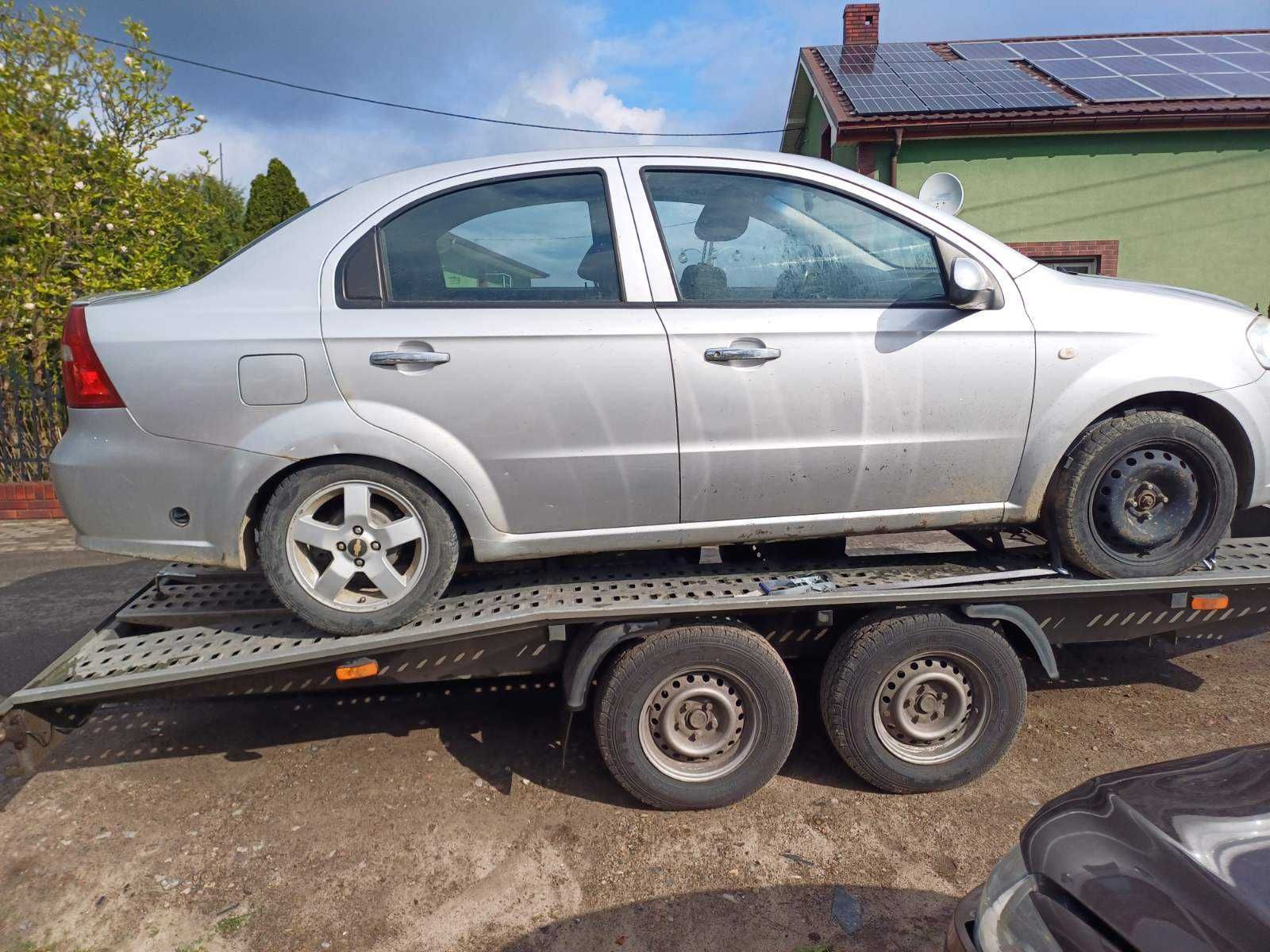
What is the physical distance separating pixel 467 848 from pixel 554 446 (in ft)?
4.83

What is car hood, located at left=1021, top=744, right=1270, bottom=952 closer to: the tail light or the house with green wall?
the tail light

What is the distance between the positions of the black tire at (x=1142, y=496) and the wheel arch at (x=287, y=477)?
2325 millimetres

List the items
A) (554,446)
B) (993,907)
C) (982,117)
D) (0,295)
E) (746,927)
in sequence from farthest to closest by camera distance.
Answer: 1. (982,117)
2. (0,295)
3. (554,446)
4. (746,927)
5. (993,907)

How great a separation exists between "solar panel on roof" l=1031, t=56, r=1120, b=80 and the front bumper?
1315 centimetres

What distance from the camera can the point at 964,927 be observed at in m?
1.65

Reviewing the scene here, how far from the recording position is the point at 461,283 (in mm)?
2963

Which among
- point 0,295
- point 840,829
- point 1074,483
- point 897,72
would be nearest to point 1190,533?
point 1074,483

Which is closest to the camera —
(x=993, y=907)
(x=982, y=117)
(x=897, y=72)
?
(x=993, y=907)

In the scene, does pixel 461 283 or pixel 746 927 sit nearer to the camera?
pixel 746 927

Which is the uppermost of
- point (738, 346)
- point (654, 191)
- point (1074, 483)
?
point (654, 191)

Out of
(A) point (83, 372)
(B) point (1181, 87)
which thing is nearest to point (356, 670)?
(A) point (83, 372)

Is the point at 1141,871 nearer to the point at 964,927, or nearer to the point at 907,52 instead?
the point at 964,927

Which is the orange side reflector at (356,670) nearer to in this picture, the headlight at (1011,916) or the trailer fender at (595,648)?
the trailer fender at (595,648)

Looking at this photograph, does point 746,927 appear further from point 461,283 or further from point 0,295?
point 0,295
